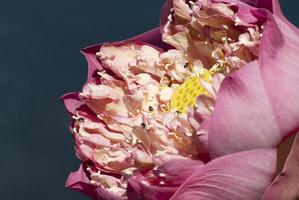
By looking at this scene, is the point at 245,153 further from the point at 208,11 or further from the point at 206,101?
the point at 208,11

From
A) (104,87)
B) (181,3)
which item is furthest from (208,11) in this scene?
(104,87)

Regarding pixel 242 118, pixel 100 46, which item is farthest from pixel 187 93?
pixel 242 118

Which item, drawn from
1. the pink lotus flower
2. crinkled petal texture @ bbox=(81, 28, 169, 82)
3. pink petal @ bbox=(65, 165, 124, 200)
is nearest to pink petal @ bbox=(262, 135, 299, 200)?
the pink lotus flower

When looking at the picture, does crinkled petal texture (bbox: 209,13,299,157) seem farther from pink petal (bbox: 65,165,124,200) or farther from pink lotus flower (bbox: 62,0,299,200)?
pink petal (bbox: 65,165,124,200)

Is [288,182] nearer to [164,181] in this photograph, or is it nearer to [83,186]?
[164,181]

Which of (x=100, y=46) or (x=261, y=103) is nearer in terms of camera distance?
(x=261, y=103)

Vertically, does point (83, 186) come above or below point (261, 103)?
below
